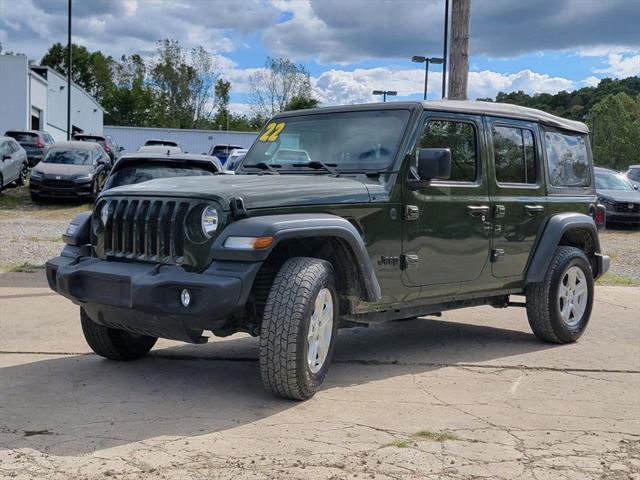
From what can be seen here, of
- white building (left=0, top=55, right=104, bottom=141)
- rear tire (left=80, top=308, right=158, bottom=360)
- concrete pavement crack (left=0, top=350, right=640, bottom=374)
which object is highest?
white building (left=0, top=55, right=104, bottom=141)

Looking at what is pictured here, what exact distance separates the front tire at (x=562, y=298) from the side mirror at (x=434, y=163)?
1.91m

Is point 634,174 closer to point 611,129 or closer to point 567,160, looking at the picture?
point 567,160

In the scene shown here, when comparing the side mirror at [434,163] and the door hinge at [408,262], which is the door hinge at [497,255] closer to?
the door hinge at [408,262]

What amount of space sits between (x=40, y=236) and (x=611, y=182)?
15.2 m

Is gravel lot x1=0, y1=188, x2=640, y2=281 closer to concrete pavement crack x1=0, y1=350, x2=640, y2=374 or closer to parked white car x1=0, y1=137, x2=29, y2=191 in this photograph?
parked white car x1=0, y1=137, x2=29, y2=191

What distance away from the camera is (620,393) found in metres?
5.31

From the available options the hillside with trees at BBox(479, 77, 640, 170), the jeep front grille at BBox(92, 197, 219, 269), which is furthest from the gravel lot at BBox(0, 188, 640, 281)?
the hillside with trees at BBox(479, 77, 640, 170)

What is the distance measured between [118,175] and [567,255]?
4.87 metres

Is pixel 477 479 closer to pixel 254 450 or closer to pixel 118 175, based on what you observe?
pixel 254 450

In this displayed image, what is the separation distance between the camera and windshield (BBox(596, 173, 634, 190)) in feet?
68.7

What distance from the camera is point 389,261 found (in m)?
5.20

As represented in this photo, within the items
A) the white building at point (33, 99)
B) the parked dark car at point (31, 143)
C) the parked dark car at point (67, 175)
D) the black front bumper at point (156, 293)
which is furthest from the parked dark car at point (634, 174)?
the white building at point (33, 99)

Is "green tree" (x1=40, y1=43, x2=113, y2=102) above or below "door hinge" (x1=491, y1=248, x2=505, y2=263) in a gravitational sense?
above

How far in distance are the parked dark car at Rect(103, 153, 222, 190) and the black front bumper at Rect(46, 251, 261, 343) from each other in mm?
3569
